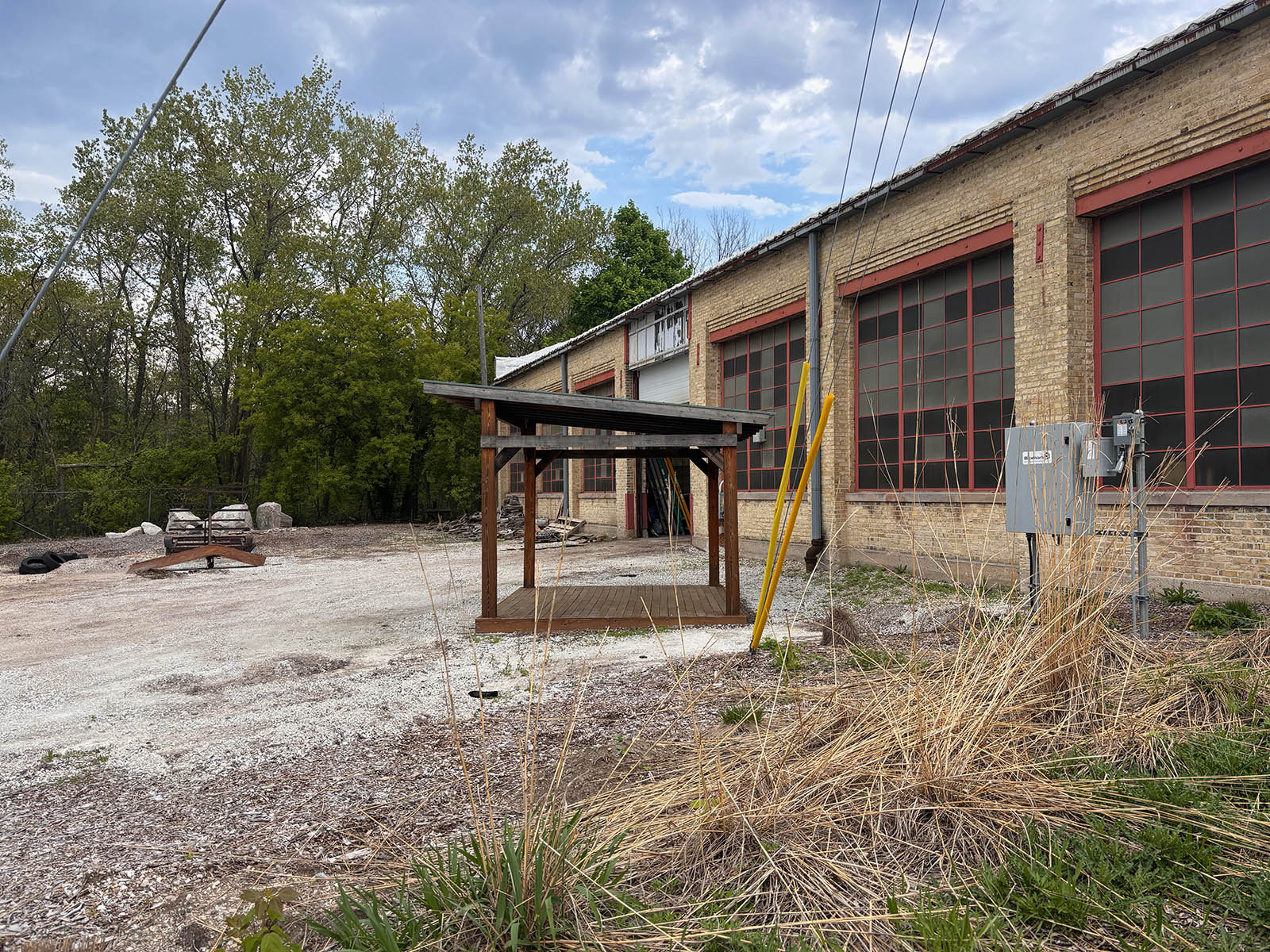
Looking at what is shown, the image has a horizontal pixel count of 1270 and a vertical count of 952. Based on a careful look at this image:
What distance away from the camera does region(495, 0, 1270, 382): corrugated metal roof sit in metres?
6.73

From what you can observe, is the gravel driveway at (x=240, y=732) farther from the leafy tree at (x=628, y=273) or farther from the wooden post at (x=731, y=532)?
the leafy tree at (x=628, y=273)

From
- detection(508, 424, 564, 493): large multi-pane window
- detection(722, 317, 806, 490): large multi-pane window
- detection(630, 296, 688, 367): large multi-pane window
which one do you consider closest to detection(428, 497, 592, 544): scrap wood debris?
detection(508, 424, 564, 493): large multi-pane window

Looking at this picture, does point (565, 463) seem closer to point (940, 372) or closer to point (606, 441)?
point (940, 372)

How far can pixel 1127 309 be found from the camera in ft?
26.2

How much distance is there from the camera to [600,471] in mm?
21312

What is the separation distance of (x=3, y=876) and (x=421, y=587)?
8493mm

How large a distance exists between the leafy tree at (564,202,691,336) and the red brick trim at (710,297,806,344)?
19.4 m

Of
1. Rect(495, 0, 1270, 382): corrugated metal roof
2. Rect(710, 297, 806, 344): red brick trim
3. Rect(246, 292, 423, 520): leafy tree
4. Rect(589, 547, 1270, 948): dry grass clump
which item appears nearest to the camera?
Rect(589, 547, 1270, 948): dry grass clump

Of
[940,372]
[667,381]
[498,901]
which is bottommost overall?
[498,901]

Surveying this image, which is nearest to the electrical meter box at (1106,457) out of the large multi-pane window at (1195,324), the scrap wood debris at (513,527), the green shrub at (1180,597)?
the large multi-pane window at (1195,324)

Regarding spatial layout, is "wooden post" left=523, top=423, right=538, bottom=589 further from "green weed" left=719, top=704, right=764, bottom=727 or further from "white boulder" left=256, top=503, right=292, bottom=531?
"white boulder" left=256, top=503, right=292, bottom=531

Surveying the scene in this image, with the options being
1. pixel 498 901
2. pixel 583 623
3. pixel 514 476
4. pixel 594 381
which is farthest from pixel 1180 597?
pixel 514 476

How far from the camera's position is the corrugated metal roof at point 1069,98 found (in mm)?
6727

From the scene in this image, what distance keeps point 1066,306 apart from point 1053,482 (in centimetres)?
507
